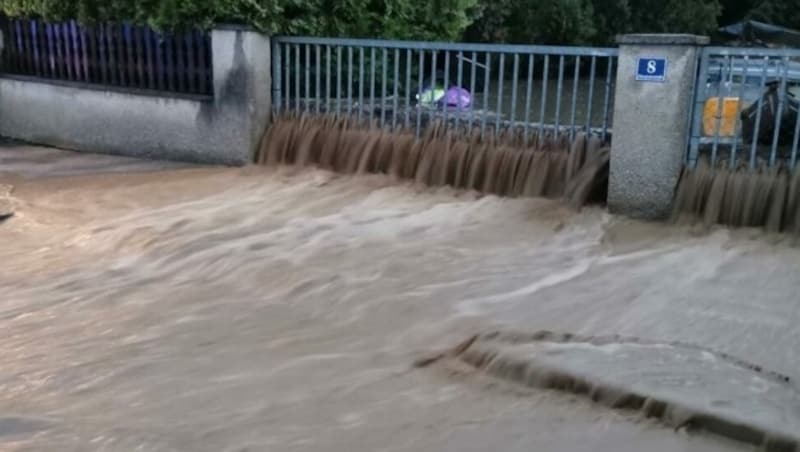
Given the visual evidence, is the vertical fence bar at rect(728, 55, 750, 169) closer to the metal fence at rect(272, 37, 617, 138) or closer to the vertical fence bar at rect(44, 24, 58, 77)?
the metal fence at rect(272, 37, 617, 138)

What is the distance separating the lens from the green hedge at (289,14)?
366 inches

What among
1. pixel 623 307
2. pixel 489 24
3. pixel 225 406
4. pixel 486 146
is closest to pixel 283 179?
pixel 486 146

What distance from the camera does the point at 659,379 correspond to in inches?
→ 153

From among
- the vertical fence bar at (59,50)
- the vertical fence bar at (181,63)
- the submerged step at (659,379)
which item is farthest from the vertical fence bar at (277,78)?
the submerged step at (659,379)

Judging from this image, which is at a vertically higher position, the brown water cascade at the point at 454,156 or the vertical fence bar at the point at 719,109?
the vertical fence bar at the point at 719,109

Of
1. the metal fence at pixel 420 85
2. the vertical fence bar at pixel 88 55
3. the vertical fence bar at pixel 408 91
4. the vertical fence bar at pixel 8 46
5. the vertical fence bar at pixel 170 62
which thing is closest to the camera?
the metal fence at pixel 420 85

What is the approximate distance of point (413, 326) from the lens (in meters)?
4.97

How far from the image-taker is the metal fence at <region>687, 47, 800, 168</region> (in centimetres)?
670

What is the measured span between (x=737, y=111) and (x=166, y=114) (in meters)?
6.10

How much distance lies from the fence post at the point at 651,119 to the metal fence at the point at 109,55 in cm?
474

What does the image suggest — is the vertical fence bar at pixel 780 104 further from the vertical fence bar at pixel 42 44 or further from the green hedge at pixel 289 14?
the vertical fence bar at pixel 42 44

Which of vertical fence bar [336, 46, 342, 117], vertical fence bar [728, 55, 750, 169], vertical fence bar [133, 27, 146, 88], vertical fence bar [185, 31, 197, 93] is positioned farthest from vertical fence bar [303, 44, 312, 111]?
vertical fence bar [728, 55, 750, 169]

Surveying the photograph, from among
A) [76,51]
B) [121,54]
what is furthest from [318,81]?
[76,51]

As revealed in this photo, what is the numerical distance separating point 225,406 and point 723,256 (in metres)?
3.84
